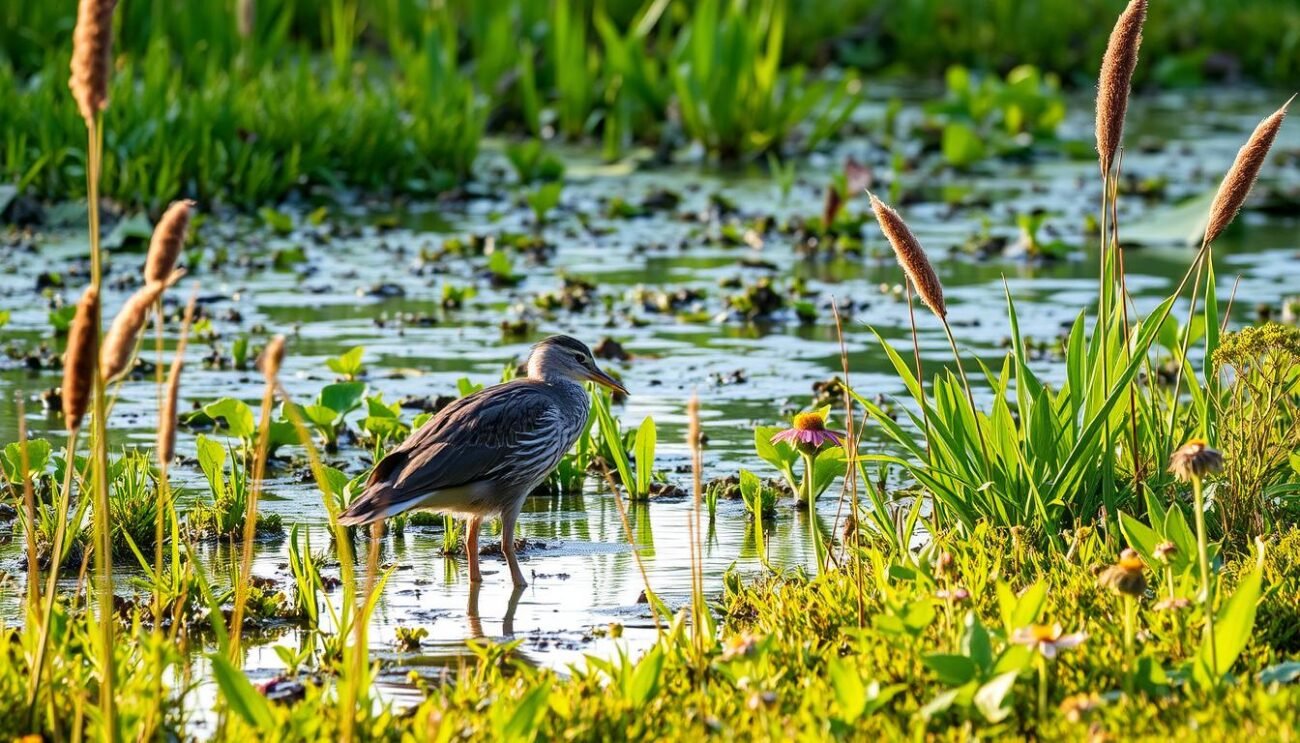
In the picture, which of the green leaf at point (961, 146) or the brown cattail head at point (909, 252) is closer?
the brown cattail head at point (909, 252)

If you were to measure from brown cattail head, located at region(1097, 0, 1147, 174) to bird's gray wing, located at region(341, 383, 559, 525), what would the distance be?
2.02 metres

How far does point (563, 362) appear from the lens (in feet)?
22.3

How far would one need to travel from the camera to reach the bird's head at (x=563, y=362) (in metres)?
6.75

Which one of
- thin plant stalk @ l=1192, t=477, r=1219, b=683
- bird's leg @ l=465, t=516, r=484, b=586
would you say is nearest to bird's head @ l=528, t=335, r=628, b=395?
bird's leg @ l=465, t=516, r=484, b=586

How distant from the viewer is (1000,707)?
402cm

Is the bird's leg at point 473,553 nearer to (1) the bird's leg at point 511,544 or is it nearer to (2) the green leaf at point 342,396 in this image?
(1) the bird's leg at point 511,544

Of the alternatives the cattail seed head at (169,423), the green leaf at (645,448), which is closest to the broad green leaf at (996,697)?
the cattail seed head at (169,423)

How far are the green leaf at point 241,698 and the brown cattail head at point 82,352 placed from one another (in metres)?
0.66

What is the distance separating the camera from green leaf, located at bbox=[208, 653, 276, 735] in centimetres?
389

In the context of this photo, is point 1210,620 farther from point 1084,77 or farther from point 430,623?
point 1084,77

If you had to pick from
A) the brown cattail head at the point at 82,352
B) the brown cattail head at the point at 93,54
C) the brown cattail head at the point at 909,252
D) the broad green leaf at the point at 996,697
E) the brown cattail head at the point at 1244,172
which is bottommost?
the broad green leaf at the point at 996,697

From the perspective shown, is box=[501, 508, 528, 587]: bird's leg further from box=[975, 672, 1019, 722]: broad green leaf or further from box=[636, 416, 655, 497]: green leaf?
box=[975, 672, 1019, 722]: broad green leaf

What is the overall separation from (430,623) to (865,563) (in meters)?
1.22

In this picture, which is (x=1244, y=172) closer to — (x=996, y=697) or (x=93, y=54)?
(x=996, y=697)
